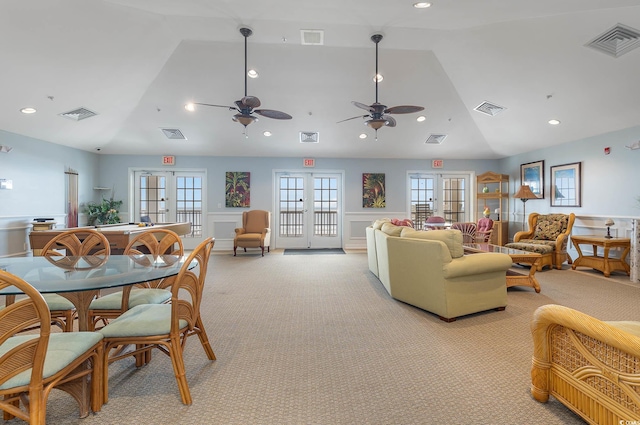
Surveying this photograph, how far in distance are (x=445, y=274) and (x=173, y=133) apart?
22.0ft

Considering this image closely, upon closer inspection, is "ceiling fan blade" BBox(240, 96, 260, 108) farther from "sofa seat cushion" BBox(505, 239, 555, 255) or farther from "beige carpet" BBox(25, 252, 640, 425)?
"sofa seat cushion" BBox(505, 239, 555, 255)

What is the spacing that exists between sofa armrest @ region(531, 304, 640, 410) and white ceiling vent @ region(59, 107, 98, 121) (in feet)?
24.0

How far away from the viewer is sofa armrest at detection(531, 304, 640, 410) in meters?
1.36

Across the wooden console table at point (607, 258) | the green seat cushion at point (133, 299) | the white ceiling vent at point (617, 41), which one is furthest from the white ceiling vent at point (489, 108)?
the green seat cushion at point (133, 299)

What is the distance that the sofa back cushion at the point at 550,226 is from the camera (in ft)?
19.1

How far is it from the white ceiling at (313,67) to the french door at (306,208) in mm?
1570

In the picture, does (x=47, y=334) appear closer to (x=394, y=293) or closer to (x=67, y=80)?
(x=394, y=293)

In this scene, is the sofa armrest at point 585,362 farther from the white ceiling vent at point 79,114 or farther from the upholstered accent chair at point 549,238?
the white ceiling vent at point 79,114

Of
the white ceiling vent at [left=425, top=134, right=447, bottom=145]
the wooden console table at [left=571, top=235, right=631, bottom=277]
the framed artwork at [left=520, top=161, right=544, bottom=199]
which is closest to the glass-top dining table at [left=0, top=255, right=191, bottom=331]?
the wooden console table at [left=571, top=235, right=631, bottom=277]

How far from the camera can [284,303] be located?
144 inches

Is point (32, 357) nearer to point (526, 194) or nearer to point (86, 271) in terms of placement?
point (86, 271)

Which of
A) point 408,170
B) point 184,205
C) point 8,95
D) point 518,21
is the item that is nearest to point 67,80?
point 8,95

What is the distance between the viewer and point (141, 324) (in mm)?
1820

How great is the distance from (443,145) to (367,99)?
3.07m
